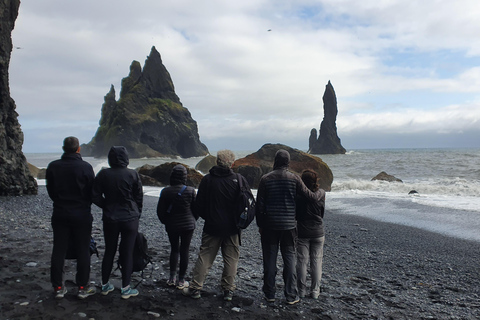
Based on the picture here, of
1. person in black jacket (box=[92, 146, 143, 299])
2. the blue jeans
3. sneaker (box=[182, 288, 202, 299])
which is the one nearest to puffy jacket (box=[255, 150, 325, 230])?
the blue jeans

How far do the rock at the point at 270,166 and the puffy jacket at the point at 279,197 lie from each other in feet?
56.1

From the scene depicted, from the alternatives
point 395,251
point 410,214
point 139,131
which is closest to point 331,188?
point 410,214

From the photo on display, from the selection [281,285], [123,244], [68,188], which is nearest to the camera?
[68,188]

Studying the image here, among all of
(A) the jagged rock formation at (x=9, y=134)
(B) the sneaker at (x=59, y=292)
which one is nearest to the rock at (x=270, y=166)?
(A) the jagged rock formation at (x=9, y=134)

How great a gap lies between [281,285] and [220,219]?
1.72 m

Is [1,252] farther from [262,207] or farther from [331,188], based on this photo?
[331,188]

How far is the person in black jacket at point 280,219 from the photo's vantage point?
4938 mm

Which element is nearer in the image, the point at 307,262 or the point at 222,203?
the point at 222,203

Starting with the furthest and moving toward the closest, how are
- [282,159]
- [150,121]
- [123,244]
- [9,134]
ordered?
[150,121] < [9,134] < [282,159] < [123,244]

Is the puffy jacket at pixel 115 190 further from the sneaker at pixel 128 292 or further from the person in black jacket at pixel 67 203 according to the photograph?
the sneaker at pixel 128 292

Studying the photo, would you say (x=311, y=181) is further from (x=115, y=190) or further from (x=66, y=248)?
(x=66, y=248)

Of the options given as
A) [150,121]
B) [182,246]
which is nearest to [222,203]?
[182,246]

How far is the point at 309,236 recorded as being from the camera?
527 centimetres

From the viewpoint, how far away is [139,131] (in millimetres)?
106688
